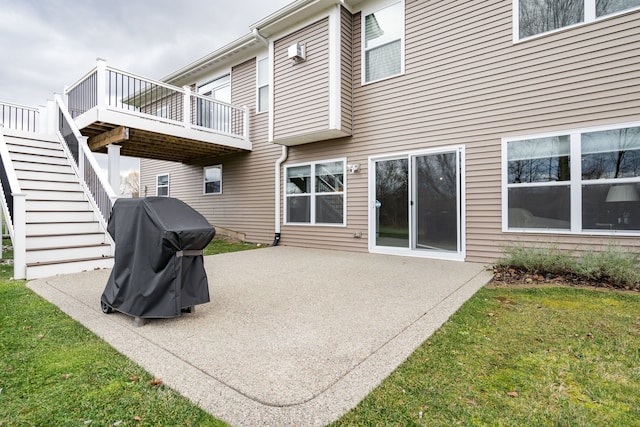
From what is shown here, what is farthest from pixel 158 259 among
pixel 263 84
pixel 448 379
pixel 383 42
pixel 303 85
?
pixel 263 84

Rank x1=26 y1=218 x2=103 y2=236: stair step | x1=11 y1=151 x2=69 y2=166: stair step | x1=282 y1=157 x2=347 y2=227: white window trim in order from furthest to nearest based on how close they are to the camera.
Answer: x1=282 y1=157 x2=347 y2=227: white window trim
x1=11 y1=151 x2=69 y2=166: stair step
x1=26 y1=218 x2=103 y2=236: stair step

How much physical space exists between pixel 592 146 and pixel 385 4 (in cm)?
491

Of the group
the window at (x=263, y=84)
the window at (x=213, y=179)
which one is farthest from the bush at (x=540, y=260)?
the window at (x=213, y=179)

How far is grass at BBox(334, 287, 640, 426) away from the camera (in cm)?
167

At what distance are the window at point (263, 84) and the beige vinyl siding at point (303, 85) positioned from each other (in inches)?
41.9

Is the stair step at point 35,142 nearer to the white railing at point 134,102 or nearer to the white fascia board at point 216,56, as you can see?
the white railing at point 134,102

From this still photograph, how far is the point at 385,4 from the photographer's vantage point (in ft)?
22.7

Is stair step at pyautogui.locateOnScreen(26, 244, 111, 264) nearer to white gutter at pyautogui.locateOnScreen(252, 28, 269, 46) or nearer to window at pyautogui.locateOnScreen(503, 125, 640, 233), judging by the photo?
white gutter at pyautogui.locateOnScreen(252, 28, 269, 46)

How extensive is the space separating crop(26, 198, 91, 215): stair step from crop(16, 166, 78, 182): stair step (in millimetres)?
710

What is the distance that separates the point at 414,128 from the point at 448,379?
549cm

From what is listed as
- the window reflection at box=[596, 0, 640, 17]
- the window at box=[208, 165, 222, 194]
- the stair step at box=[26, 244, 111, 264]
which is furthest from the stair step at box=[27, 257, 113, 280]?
the window reflection at box=[596, 0, 640, 17]

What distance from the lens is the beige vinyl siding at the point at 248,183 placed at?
911 cm

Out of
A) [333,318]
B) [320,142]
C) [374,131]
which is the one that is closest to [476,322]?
[333,318]

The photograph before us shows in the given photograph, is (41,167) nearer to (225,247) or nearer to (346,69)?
(225,247)
